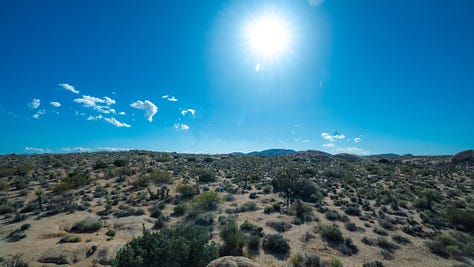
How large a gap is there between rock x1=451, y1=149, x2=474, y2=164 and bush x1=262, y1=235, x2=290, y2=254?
54.5 meters

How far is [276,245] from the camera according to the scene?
987cm

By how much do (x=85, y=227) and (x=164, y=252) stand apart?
8.79 meters

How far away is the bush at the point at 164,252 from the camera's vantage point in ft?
19.2

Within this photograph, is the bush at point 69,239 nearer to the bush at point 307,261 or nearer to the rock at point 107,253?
the rock at point 107,253

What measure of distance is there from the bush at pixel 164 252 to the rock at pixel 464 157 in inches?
2329

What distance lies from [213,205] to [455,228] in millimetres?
16061

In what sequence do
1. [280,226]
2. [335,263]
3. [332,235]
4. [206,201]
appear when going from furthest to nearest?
1. [206,201]
2. [280,226]
3. [332,235]
4. [335,263]

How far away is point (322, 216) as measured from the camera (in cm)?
1446

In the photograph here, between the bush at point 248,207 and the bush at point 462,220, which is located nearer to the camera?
the bush at point 462,220

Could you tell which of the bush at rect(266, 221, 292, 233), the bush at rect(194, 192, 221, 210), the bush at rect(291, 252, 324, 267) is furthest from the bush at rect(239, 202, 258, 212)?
the bush at rect(291, 252, 324, 267)

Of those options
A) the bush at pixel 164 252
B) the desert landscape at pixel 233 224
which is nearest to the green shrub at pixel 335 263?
the desert landscape at pixel 233 224

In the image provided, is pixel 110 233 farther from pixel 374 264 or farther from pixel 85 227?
pixel 374 264

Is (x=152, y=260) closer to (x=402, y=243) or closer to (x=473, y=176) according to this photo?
(x=402, y=243)

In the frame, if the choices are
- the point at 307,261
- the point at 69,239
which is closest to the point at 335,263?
the point at 307,261
